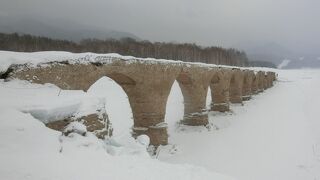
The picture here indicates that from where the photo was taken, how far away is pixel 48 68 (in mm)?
9625

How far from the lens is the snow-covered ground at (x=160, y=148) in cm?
567

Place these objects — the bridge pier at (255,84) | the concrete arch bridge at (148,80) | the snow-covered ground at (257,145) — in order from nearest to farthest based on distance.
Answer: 1. the concrete arch bridge at (148,80)
2. the snow-covered ground at (257,145)
3. the bridge pier at (255,84)

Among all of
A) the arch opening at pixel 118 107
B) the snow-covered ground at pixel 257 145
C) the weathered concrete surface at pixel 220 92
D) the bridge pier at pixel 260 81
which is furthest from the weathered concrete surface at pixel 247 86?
the arch opening at pixel 118 107

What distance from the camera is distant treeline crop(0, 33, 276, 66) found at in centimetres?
4306

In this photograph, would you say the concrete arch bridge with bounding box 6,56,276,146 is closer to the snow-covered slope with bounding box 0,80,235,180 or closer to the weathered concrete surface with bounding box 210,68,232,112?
the weathered concrete surface with bounding box 210,68,232,112

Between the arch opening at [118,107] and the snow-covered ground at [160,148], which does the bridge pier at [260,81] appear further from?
the arch opening at [118,107]

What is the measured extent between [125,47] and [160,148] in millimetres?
41231

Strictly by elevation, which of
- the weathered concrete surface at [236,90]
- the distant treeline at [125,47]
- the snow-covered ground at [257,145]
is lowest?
the snow-covered ground at [257,145]

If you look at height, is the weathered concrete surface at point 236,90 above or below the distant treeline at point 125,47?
below

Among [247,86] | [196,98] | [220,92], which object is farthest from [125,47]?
[196,98]

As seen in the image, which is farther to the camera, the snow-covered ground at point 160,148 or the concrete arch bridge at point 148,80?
the concrete arch bridge at point 148,80

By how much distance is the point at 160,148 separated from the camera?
1590 cm

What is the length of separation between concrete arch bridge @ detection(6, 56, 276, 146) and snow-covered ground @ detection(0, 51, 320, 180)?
53 cm

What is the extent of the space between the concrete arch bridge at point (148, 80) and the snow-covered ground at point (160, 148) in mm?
525
